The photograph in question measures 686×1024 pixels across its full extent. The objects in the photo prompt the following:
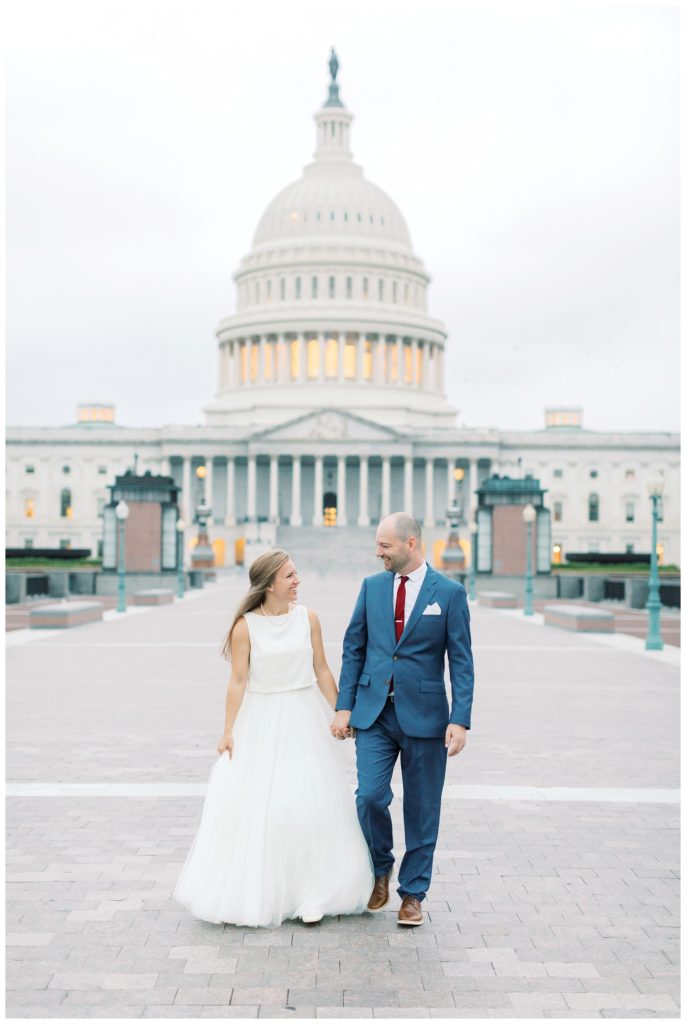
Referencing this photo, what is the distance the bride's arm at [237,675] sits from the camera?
278 inches

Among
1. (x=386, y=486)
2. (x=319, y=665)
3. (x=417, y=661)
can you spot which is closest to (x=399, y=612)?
(x=417, y=661)

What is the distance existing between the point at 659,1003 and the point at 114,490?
48432 mm

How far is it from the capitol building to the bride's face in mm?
90597

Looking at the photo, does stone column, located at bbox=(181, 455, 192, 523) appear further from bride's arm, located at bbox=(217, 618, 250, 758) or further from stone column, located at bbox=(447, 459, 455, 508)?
bride's arm, located at bbox=(217, 618, 250, 758)

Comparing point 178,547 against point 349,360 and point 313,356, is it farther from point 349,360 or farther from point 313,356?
point 313,356

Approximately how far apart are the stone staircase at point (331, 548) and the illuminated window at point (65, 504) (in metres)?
27.8

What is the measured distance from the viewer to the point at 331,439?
366 ft

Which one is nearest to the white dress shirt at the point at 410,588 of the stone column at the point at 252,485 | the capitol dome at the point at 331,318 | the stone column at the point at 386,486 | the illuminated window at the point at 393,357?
the stone column at the point at 386,486

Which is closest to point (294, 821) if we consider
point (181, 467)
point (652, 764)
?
point (652, 764)

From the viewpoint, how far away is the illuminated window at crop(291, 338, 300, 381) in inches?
4911

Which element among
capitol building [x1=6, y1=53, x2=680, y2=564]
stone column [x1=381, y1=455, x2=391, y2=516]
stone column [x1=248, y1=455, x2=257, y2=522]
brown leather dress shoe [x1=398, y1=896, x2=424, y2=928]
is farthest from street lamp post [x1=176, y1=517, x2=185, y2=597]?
stone column [x1=381, y1=455, x2=391, y2=516]

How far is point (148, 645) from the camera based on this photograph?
24.7 m

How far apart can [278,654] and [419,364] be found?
124 m

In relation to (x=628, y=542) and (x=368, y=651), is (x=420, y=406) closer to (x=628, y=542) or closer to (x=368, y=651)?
(x=628, y=542)
